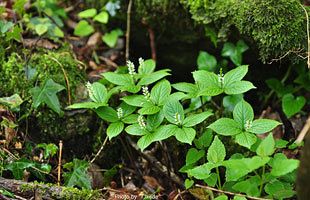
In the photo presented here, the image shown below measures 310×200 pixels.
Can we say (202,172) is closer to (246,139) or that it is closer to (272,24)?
(246,139)

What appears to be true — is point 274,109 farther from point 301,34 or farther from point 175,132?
point 175,132

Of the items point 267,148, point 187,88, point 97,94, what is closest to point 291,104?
point 187,88

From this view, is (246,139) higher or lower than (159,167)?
higher

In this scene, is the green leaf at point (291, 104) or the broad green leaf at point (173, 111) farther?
the green leaf at point (291, 104)

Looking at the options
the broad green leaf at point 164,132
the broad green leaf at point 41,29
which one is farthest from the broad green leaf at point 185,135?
the broad green leaf at point 41,29

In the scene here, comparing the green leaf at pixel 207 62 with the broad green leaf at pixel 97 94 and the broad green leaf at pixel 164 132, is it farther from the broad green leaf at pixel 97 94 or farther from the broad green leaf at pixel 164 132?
the broad green leaf at pixel 164 132
